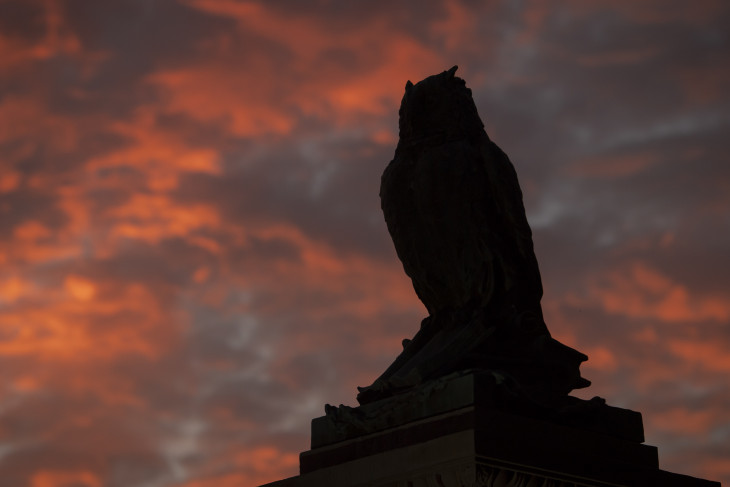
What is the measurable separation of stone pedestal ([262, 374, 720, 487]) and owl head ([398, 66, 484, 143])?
3034mm

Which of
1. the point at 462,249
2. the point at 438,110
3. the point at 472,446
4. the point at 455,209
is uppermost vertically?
the point at 438,110

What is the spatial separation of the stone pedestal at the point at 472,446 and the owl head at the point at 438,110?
3034mm

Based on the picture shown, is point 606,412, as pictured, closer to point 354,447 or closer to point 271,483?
point 354,447

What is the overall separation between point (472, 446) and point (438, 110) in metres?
4.06

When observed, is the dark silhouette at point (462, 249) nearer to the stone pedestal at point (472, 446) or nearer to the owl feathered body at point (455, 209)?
the owl feathered body at point (455, 209)

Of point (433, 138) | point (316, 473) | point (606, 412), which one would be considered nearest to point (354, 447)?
point (316, 473)

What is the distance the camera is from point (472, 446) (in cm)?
1187

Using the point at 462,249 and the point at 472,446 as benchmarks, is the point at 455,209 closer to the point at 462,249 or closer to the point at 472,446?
the point at 462,249

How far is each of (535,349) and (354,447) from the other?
6.72ft

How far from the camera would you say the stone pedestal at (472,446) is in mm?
12023

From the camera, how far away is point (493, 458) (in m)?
11.9

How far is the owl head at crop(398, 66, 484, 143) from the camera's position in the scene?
14.4 meters

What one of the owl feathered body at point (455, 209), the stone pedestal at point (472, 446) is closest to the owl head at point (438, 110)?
the owl feathered body at point (455, 209)

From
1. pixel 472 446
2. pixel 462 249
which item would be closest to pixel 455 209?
pixel 462 249
